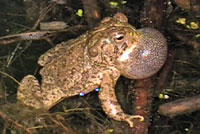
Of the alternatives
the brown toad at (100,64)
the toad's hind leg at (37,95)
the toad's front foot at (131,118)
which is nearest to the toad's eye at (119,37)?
the brown toad at (100,64)

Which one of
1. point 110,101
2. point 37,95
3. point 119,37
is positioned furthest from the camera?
point 37,95

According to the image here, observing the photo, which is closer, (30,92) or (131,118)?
(131,118)

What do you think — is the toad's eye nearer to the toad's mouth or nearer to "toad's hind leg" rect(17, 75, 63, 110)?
the toad's mouth

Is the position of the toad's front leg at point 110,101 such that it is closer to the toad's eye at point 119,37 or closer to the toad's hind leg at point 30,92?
the toad's eye at point 119,37

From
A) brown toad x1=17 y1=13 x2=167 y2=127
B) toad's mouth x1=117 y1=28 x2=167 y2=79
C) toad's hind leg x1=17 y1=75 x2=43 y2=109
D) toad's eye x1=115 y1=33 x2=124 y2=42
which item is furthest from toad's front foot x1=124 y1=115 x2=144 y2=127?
toad's hind leg x1=17 y1=75 x2=43 y2=109

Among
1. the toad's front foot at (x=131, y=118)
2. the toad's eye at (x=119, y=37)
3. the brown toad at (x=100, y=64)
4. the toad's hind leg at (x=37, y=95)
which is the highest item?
the toad's eye at (x=119, y=37)

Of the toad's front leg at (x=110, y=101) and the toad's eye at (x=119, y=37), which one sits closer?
the toad's eye at (x=119, y=37)

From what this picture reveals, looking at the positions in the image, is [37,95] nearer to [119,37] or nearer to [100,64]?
[100,64]

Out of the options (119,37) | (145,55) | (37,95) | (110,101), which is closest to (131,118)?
(110,101)
